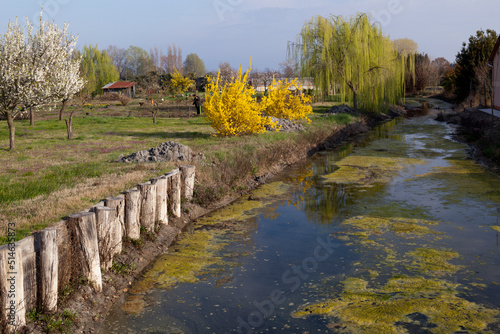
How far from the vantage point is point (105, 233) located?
746 cm

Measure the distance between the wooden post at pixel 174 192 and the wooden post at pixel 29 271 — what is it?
5.02 meters

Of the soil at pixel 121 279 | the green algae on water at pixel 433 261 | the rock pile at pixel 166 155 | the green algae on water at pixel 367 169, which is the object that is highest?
the rock pile at pixel 166 155

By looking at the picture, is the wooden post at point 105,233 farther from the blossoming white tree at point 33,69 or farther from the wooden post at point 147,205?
the blossoming white tree at point 33,69

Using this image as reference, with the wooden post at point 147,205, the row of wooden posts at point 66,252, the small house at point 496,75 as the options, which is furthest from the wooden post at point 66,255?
the small house at point 496,75

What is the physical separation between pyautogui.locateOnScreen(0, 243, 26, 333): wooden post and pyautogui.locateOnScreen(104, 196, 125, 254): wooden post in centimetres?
223

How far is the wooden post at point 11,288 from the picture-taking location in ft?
17.5

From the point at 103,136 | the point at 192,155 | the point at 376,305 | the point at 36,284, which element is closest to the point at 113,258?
the point at 36,284

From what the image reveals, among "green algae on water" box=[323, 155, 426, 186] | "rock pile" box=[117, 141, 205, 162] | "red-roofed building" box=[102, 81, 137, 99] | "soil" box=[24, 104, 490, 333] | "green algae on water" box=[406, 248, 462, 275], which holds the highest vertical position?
"red-roofed building" box=[102, 81, 137, 99]

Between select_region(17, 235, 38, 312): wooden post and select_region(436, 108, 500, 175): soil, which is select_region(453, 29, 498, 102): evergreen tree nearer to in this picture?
select_region(436, 108, 500, 175): soil

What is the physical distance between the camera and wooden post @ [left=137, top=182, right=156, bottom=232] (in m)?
9.30

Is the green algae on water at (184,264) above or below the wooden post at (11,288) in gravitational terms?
below

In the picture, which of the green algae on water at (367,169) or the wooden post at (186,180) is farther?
the green algae on water at (367,169)

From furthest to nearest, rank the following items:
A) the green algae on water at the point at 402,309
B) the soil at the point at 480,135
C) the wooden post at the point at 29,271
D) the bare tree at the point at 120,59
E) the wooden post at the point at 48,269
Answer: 1. the bare tree at the point at 120,59
2. the soil at the point at 480,135
3. the green algae on water at the point at 402,309
4. the wooden post at the point at 48,269
5. the wooden post at the point at 29,271

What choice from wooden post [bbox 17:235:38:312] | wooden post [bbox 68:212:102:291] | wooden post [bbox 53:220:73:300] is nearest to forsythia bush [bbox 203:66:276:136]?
wooden post [bbox 68:212:102:291]
